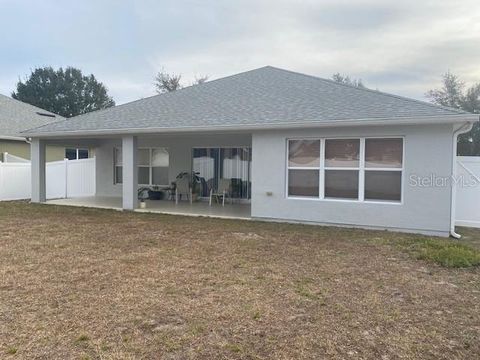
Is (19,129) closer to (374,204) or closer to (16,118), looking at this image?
(16,118)

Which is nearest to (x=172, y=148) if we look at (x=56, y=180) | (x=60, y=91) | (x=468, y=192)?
(x=56, y=180)

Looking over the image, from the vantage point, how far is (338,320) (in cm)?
414

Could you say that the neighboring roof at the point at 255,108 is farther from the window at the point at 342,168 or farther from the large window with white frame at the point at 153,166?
the large window with white frame at the point at 153,166

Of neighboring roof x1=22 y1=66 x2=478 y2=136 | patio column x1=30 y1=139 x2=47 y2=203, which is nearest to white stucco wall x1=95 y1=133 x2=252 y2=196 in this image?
neighboring roof x1=22 y1=66 x2=478 y2=136

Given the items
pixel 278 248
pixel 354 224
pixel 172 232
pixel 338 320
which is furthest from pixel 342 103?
pixel 338 320

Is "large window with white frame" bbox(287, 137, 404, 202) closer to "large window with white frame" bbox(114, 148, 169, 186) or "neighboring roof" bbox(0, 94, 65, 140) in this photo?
"large window with white frame" bbox(114, 148, 169, 186)

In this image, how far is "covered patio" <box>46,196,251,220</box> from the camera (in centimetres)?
1189

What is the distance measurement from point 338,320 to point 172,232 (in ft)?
18.2

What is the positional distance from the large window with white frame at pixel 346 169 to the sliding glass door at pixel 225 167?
14.7 ft

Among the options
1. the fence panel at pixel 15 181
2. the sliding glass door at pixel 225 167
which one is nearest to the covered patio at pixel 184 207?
the sliding glass door at pixel 225 167

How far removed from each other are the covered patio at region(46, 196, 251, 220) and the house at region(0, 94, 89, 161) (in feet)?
12.9

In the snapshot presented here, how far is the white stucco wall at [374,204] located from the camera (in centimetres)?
881

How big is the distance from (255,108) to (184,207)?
4.24m

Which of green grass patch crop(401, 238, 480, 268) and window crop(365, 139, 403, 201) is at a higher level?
window crop(365, 139, 403, 201)
